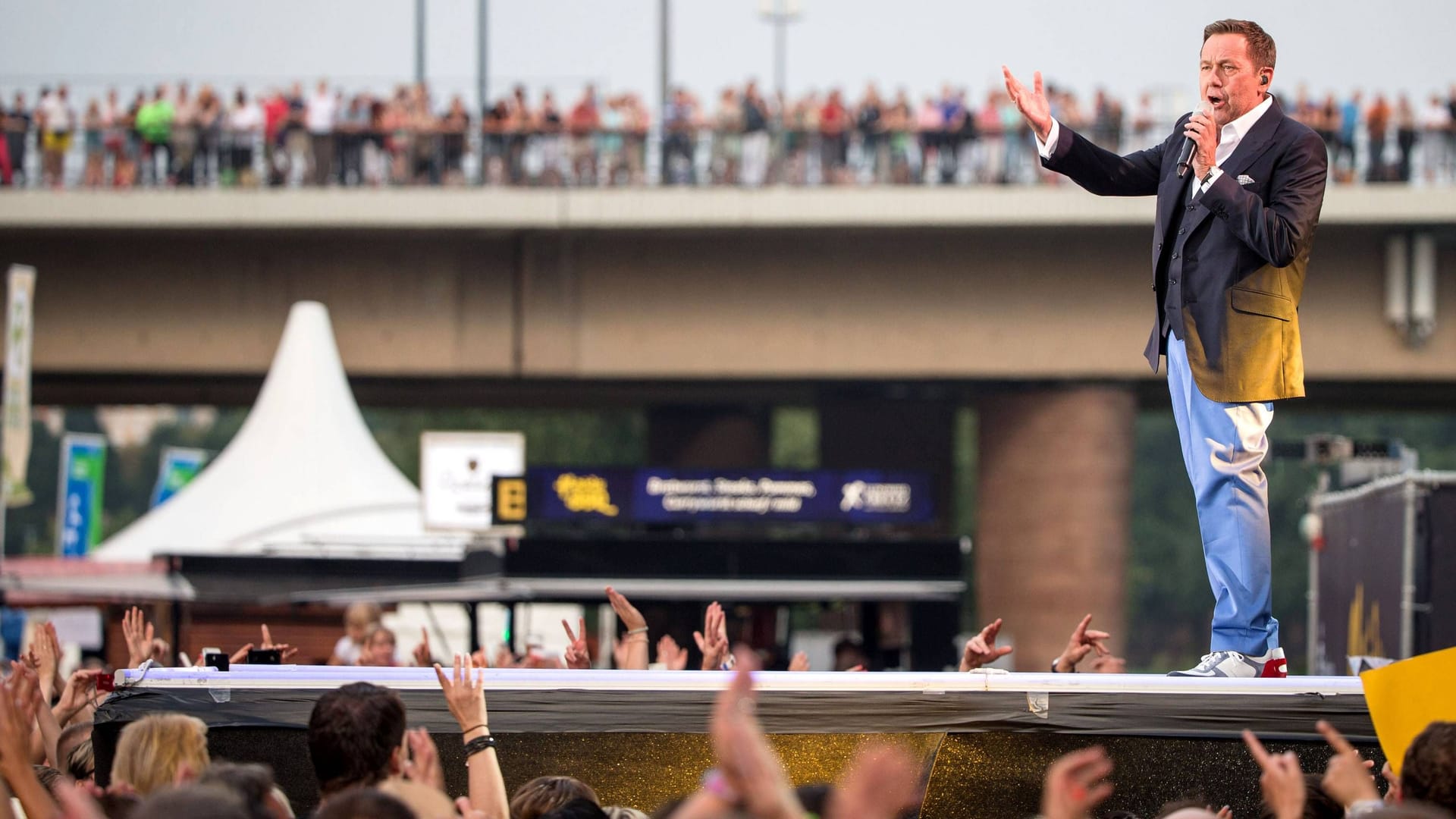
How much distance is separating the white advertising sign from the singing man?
18.9 m

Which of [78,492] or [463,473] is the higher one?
[463,473]

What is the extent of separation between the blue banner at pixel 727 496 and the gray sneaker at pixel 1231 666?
59.2 feet

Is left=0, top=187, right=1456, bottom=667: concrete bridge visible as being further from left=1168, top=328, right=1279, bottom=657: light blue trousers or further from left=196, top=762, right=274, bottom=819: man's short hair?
left=196, top=762, right=274, bottom=819: man's short hair

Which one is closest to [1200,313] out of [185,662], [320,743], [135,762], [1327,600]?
[320,743]

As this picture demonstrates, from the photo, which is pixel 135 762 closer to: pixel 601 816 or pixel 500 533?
pixel 601 816

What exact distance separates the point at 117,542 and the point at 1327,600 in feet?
52.4

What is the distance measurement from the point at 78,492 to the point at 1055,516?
2011 cm

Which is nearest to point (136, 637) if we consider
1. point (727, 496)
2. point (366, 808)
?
point (366, 808)

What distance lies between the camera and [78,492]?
113ft

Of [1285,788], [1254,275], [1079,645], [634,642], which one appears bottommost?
[634,642]

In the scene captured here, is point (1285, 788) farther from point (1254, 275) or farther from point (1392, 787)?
point (1254, 275)

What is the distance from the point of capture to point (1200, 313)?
212 inches

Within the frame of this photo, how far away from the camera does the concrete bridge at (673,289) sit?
2483 centimetres

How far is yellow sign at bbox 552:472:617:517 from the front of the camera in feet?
77.2
